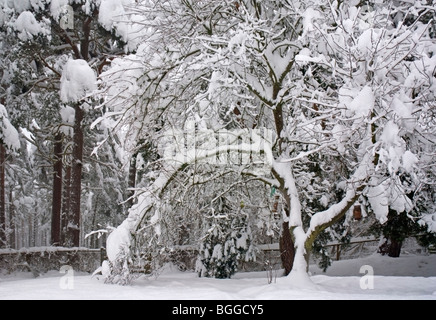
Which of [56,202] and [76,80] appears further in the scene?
[56,202]

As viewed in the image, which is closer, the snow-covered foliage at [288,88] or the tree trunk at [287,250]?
the snow-covered foliage at [288,88]

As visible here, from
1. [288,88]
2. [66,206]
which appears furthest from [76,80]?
[288,88]

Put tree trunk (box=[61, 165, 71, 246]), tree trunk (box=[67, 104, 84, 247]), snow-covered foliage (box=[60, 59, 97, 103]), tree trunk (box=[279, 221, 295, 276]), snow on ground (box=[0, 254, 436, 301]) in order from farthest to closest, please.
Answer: tree trunk (box=[61, 165, 71, 246]) < tree trunk (box=[67, 104, 84, 247]) < snow-covered foliage (box=[60, 59, 97, 103]) < tree trunk (box=[279, 221, 295, 276]) < snow on ground (box=[0, 254, 436, 301])

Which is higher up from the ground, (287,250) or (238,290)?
(287,250)

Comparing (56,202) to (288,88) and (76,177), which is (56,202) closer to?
(76,177)

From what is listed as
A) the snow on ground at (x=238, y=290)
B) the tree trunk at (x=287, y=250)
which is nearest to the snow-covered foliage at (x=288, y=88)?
the snow on ground at (x=238, y=290)

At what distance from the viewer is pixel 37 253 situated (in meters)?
15.3

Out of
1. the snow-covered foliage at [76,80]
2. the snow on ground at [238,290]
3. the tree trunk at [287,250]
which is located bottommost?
the snow on ground at [238,290]

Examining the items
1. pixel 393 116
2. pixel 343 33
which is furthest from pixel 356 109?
pixel 343 33

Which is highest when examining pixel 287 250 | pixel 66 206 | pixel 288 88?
pixel 288 88

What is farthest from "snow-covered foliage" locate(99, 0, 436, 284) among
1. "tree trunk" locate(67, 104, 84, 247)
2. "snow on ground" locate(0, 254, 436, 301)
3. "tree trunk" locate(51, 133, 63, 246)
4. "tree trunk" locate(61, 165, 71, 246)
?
"tree trunk" locate(51, 133, 63, 246)

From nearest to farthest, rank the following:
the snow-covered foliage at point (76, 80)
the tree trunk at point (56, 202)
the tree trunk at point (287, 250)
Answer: the tree trunk at point (287, 250) < the snow-covered foliage at point (76, 80) < the tree trunk at point (56, 202)

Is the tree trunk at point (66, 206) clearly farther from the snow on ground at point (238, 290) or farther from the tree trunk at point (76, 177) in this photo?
the snow on ground at point (238, 290)

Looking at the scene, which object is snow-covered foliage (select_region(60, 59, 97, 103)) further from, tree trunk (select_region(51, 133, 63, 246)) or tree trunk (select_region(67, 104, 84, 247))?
tree trunk (select_region(51, 133, 63, 246))
